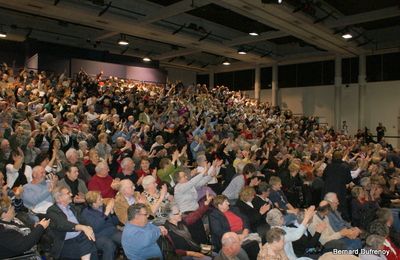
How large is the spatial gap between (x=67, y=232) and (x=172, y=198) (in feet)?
4.81

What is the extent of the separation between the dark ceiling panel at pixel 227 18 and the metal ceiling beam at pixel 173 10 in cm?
192

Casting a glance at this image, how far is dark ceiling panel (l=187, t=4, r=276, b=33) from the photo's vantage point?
14.8m

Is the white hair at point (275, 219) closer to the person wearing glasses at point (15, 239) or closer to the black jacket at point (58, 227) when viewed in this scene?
the black jacket at point (58, 227)

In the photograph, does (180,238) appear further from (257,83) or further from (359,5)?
(257,83)

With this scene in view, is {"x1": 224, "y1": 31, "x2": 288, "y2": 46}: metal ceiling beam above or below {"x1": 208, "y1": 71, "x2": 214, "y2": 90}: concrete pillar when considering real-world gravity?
above

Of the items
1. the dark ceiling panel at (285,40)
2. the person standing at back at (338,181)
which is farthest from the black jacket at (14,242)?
the dark ceiling panel at (285,40)

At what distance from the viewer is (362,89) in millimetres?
18953

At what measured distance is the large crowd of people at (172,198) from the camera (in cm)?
369

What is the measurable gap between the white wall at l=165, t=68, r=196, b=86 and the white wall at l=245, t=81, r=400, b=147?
703 centimetres

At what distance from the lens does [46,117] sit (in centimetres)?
850

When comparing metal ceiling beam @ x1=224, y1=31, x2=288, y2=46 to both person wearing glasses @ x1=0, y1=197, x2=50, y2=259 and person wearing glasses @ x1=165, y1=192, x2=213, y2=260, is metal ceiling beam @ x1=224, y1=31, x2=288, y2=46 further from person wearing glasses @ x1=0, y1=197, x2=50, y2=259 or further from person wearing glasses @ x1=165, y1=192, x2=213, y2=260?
person wearing glasses @ x1=0, y1=197, x2=50, y2=259

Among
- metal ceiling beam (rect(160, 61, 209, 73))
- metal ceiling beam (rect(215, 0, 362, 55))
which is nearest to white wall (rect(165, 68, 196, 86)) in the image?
metal ceiling beam (rect(160, 61, 209, 73))

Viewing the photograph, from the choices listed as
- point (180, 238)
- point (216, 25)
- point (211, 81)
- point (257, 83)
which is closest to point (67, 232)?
point (180, 238)

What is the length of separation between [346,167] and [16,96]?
8.88 m
